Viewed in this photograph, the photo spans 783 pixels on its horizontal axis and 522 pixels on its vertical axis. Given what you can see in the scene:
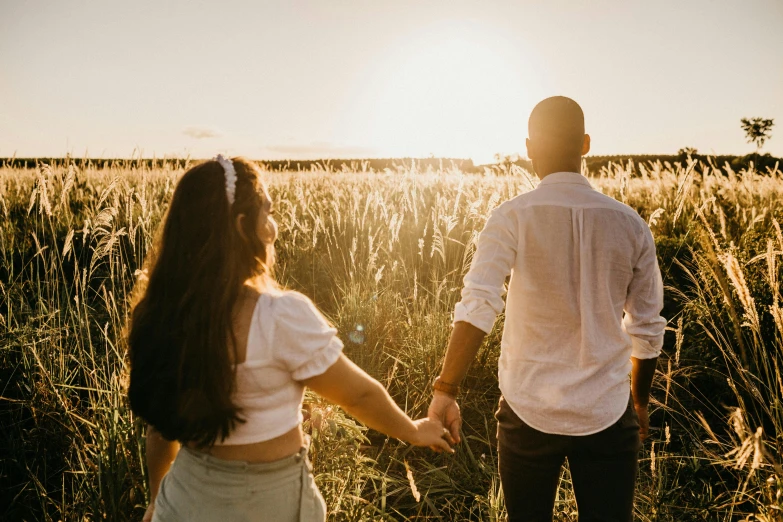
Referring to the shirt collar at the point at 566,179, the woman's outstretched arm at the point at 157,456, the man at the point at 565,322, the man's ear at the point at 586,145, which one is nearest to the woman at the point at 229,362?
the woman's outstretched arm at the point at 157,456

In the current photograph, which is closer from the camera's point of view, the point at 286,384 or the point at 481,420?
the point at 286,384

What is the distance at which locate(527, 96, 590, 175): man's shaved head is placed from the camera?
172 centimetres

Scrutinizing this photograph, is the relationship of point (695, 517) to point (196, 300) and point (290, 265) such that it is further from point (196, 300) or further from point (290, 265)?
point (290, 265)

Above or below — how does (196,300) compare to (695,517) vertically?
above

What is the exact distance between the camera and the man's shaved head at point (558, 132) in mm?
1718

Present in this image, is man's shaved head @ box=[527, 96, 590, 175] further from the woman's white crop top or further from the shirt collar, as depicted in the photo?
the woman's white crop top

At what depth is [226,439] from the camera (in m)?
1.37

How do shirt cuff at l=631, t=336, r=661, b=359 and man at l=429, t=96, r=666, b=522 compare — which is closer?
man at l=429, t=96, r=666, b=522

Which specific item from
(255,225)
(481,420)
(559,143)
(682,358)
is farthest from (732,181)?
(255,225)

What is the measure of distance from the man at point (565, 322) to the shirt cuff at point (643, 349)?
5cm

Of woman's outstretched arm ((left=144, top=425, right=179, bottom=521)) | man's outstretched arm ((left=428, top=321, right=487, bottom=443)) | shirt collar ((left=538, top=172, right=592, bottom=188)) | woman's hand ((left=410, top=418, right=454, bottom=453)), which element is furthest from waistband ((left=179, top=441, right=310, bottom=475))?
shirt collar ((left=538, top=172, right=592, bottom=188))

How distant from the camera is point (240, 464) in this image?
137cm

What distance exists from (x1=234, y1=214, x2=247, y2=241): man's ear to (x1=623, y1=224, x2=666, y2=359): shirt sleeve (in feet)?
4.08

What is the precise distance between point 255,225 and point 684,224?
687cm
